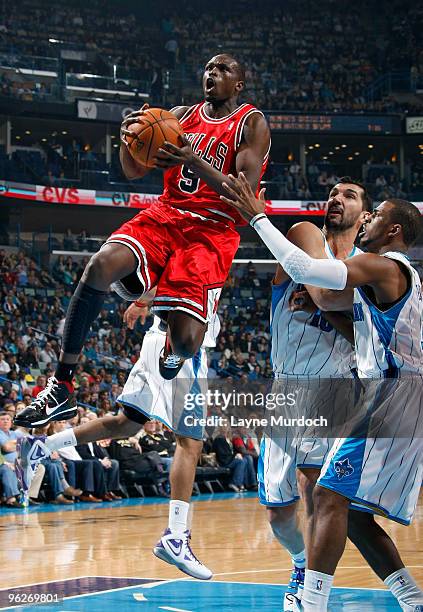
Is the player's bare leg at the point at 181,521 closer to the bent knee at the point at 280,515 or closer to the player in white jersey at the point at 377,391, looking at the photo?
the bent knee at the point at 280,515

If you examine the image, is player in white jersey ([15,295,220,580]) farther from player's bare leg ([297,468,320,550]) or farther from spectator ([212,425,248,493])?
spectator ([212,425,248,493])

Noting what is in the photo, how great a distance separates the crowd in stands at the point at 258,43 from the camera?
30.2 metres

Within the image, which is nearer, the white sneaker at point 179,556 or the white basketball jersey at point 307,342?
the white sneaker at point 179,556

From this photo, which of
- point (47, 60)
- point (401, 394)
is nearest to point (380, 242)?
point (401, 394)

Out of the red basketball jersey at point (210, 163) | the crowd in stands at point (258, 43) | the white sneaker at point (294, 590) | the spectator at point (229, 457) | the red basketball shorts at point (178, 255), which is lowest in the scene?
the spectator at point (229, 457)

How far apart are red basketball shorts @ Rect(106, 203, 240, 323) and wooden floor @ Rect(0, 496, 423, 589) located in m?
3.24

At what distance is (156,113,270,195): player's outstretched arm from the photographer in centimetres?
472

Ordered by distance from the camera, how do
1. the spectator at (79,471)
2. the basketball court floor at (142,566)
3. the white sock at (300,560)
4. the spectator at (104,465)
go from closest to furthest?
the white sock at (300,560) → the basketball court floor at (142,566) → the spectator at (79,471) → the spectator at (104,465)

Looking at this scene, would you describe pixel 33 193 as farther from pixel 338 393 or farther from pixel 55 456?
pixel 338 393

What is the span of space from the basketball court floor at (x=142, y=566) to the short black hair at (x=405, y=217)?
2.90 metres

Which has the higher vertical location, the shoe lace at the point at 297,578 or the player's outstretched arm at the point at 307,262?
the player's outstretched arm at the point at 307,262

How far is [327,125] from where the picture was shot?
30.2 meters

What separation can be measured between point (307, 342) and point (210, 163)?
1408 millimetres

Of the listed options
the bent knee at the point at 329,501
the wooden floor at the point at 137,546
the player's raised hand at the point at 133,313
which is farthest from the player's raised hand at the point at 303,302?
the wooden floor at the point at 137,546
